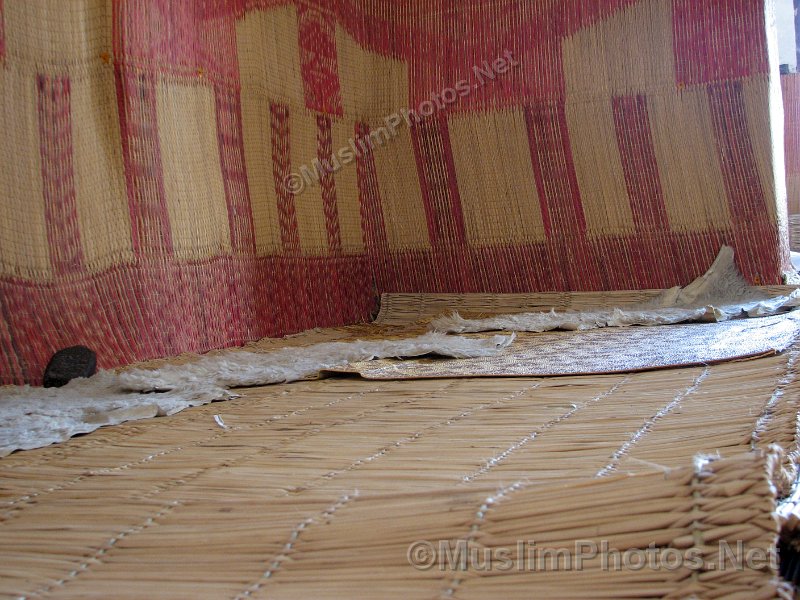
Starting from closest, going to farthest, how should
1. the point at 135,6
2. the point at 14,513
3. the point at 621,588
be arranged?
the point at 621,588
the point at 14,513
the point at 135,6

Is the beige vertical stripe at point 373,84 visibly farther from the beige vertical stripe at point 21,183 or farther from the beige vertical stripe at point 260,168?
the beige vertical stripe at point 21,183

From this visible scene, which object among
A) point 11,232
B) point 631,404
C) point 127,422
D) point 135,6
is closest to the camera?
point 631,404

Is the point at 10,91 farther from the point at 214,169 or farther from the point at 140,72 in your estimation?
the point at 214,169

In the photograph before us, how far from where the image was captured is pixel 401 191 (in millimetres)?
2756

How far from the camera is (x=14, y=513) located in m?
0.83

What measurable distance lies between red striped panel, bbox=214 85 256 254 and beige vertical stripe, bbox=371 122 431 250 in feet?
2.10

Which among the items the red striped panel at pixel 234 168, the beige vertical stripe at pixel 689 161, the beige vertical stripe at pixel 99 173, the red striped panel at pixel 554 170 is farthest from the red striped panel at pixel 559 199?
the beige vertical stripe at pixel 99 173

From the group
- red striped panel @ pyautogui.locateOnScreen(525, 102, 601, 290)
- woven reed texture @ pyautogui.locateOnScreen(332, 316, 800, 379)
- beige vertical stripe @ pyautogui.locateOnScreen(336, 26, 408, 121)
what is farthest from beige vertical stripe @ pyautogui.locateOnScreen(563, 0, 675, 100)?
woven reed texture @ pyautogui.locateOnScreen(332, 316, 800, 379)

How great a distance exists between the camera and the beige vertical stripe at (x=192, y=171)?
194cm

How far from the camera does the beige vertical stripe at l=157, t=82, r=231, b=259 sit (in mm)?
1943

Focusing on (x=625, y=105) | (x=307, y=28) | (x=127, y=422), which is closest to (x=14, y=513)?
(x=127, y=422)

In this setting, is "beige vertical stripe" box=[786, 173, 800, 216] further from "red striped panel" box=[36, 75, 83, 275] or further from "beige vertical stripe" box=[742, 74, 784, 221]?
"red striped panel" box=[36, 75, 83, 275]

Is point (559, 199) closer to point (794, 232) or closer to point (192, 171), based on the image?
point (794, 232)

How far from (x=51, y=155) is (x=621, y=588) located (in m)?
1.43
